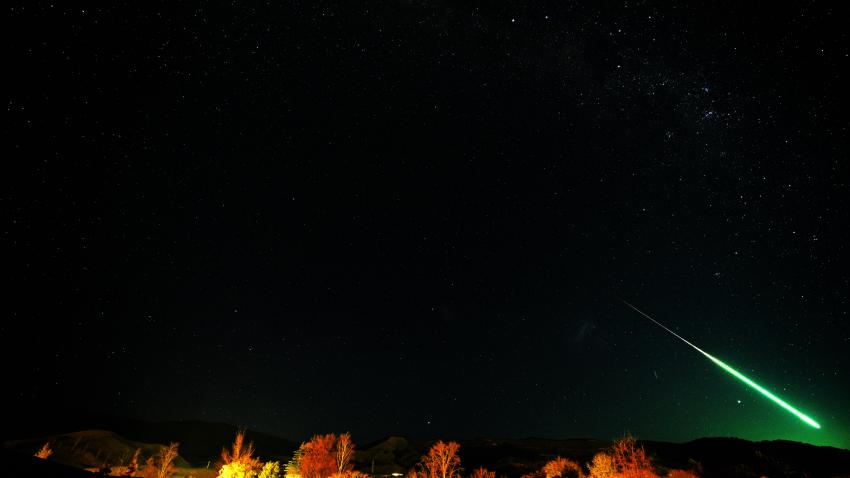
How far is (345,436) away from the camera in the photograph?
139 ft

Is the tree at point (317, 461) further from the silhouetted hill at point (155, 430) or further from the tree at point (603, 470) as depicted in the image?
the silhouetted hill at point (155, 430)

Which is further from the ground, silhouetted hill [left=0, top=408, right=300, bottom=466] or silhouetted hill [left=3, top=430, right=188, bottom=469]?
silhouetted hill [left=0, top=408, right=300, bottom=466]

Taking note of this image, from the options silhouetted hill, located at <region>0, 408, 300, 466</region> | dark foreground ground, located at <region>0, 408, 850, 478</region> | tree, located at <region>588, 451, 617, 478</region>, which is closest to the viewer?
tree, located at <region>588, 451, 617, 478</region>

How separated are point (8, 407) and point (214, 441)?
6371 cm

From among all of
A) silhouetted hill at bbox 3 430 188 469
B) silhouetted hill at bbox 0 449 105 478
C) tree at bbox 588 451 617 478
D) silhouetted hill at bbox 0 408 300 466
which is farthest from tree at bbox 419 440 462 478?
silhouetted hill at bbox 0 408 300 466

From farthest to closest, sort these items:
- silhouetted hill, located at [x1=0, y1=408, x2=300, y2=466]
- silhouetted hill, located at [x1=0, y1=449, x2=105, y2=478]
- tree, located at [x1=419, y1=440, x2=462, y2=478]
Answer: silhouetted hill, located at [x1=0, y1=408, x2=300, y2=466] → tree, located at [x1=419, y1=440, x2=462, y2=478] → silhouetted hill, located at [x1=0, y1=449, x2=105, y2=478]

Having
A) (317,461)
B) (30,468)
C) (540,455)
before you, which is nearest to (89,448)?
(317,461)

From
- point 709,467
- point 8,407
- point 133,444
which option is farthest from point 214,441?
point 709,467

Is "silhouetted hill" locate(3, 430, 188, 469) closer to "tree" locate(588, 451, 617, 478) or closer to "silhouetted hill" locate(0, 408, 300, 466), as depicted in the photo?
"tree" locate(588, 451, 617, 478)

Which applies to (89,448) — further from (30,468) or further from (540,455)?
(30,468)

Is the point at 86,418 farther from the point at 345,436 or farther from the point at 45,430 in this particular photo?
the point at 345,436

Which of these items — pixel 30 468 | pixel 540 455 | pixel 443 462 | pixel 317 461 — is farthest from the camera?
pixel 540 455

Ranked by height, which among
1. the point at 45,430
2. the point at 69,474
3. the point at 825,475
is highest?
the point at 45,430

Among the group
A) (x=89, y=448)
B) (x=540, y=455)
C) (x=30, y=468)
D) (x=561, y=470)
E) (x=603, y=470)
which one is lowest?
(x=561, y=470)
